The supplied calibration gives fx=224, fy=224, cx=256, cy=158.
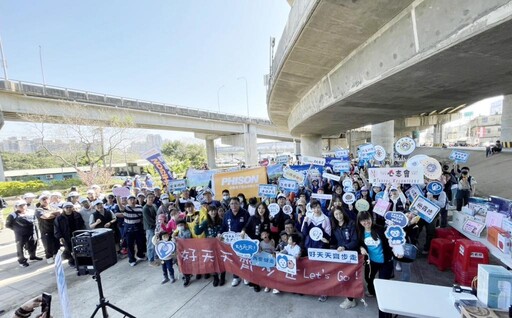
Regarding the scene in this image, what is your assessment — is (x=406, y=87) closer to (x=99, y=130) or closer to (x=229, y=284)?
(x=229, y=284)

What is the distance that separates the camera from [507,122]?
19188mm

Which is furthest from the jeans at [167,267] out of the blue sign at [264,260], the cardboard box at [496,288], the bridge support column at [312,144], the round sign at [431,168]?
the bridge support column at [312,144]

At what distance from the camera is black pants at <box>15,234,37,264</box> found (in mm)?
6401

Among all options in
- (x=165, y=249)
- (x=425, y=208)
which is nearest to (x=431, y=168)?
(x=425, y=208)

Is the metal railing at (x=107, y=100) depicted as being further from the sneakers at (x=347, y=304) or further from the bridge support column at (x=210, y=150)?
the sneakers at (x=347, y=304)

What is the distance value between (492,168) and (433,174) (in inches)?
590

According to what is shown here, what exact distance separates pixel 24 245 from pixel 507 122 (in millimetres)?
31623

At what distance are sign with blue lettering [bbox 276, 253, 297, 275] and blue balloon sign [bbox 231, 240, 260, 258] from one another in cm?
47

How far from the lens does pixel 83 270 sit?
357 cm

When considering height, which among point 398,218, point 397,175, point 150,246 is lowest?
point 150,246

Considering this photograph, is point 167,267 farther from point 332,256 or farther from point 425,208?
point 425,208

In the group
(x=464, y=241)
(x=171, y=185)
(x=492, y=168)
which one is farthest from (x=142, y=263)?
(x=492, y=168)

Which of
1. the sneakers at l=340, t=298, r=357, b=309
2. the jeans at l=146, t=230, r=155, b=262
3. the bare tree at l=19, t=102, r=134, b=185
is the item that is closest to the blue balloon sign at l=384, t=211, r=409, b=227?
the sneakers at l=340, t=298, r=357, b=309

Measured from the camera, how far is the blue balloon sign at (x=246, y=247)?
4422 mm
